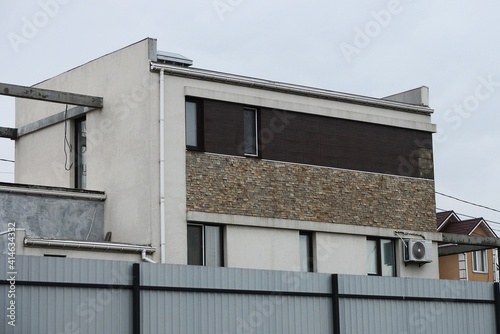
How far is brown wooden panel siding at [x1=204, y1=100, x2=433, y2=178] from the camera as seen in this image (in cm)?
2405

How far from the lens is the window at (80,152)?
83.1ft

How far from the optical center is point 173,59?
2375cm

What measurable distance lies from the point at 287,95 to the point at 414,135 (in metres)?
4.36

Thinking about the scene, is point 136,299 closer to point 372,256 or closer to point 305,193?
point 305,193

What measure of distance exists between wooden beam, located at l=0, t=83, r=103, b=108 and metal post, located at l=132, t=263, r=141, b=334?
8039mm

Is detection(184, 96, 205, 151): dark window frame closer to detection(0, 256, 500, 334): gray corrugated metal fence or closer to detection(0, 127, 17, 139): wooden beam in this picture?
detection(0, 256, 500, 334): gray corrugated metal fence

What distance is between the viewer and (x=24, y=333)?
1531 centimetres

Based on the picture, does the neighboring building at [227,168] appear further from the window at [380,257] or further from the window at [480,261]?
the window at [480,261]

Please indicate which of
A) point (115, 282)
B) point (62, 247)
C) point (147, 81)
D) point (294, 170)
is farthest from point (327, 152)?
point (115, 282)

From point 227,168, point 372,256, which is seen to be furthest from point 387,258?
point 227,168

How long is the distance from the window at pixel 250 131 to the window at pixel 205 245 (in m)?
2.07

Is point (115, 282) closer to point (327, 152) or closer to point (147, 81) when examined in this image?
point (147, 81)

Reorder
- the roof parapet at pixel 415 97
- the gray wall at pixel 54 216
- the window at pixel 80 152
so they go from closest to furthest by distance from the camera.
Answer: the gray wall at pixel 54 216
the window at pixel 80 152
the roof parapet at pixel 415 97

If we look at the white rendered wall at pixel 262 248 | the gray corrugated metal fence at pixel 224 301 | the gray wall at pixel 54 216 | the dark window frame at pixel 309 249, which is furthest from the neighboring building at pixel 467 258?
the gray wall at pixel 54 216
